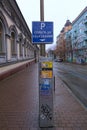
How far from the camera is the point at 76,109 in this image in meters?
6.02

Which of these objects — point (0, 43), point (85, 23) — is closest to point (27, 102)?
point (0, 43)

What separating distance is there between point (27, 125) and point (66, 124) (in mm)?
1034

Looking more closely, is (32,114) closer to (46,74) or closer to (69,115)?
(69,115)

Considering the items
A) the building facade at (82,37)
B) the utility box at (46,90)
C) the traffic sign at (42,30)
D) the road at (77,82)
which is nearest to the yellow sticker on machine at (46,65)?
the utility box at (46,90)

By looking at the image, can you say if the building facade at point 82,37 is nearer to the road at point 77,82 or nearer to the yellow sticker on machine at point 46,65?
the road at point 77,82

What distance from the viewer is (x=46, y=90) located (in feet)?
14.6

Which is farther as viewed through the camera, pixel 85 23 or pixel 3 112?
pixel 85 23

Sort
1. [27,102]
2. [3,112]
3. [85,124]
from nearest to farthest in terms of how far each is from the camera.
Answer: [85,124]
[3,112]
[27,102]

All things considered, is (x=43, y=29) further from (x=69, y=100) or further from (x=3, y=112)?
(x=69, y=100)

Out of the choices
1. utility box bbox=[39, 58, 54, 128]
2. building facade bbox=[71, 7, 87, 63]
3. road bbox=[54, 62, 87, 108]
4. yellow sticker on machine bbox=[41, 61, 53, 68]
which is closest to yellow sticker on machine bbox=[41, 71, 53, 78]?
utility box bbox=[39, 58, 54, 128]

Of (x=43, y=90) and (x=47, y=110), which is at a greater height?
(x=43, y=90)

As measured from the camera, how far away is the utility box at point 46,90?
14.6 feet

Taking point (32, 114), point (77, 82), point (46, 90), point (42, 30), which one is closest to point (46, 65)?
point (46, 90)

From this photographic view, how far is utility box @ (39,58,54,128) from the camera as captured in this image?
445 centimetres
